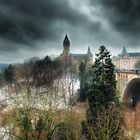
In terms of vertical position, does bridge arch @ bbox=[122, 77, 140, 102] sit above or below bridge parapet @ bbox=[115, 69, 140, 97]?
below

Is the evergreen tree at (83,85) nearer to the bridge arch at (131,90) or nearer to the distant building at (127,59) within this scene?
the bridge arch at (131,90)

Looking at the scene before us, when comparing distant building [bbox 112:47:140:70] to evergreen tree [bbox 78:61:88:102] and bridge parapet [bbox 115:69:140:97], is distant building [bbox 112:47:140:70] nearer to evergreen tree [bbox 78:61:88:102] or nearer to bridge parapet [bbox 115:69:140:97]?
evergreen tree [bbox 78:61:88:102]

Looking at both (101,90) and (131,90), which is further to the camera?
(131,90)

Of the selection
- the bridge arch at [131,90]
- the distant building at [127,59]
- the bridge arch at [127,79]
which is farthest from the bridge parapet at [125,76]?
the distant building at [127,59]

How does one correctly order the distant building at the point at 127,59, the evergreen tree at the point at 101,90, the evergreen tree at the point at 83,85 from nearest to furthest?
the evergreen tree at the point at 101,90, the evergreen tree at the point at 83,85, the distant building at the point at 127,59

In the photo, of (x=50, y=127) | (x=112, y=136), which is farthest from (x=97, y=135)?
(x=50, y=127)

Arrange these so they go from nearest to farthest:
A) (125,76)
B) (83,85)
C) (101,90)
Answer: (101,90) → (83,85) → (125,76)

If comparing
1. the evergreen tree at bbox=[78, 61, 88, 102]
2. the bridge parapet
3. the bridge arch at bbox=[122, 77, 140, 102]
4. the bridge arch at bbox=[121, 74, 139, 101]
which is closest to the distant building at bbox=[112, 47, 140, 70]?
the evergreen tree at bbox=[78, 61, 88, 102]

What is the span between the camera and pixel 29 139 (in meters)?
34.0

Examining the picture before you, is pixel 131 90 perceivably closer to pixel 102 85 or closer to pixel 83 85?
pixel 83 85

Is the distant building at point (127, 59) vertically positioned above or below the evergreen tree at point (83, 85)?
above

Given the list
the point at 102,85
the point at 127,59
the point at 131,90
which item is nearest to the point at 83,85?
the point at 131,90

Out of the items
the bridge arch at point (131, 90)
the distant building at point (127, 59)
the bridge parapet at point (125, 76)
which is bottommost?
the bridge arch at point (131, 90)

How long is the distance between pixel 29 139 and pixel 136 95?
68143mm
